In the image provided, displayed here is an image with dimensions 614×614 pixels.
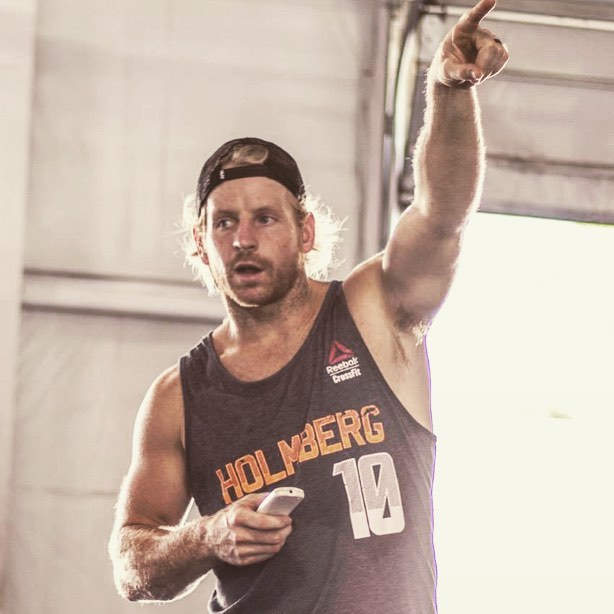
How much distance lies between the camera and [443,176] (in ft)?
6.18

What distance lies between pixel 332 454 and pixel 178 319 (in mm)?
1910

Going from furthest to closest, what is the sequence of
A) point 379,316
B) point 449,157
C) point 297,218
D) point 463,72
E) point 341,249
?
1. point 341,249
2. point 297,218
3. point 379,316
4. point 449,157
5. point 463,72

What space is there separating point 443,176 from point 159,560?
2.86 feet

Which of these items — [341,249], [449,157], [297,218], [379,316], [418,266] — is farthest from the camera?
[341,249]

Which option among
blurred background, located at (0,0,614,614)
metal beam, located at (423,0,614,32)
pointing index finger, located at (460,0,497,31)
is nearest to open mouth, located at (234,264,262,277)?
pointing index finger, located at (460,0,497,31)

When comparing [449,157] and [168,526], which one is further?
[168,526]

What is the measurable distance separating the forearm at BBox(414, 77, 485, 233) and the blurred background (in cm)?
176

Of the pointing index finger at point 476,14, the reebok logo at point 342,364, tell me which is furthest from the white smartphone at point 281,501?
the pointing index finger at point 476,14

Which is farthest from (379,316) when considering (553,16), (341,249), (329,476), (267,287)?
(553,16)

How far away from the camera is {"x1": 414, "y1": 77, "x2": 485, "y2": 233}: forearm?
72.4 inches

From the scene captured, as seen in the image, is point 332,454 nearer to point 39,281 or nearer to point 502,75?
point 39,281

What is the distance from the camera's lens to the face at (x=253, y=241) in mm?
2100

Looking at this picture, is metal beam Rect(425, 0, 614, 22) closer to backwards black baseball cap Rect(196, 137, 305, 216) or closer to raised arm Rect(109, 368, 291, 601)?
backwards black baseball cap Rect(196, 137, 305, 216)

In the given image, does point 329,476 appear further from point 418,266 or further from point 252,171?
point 252,171
